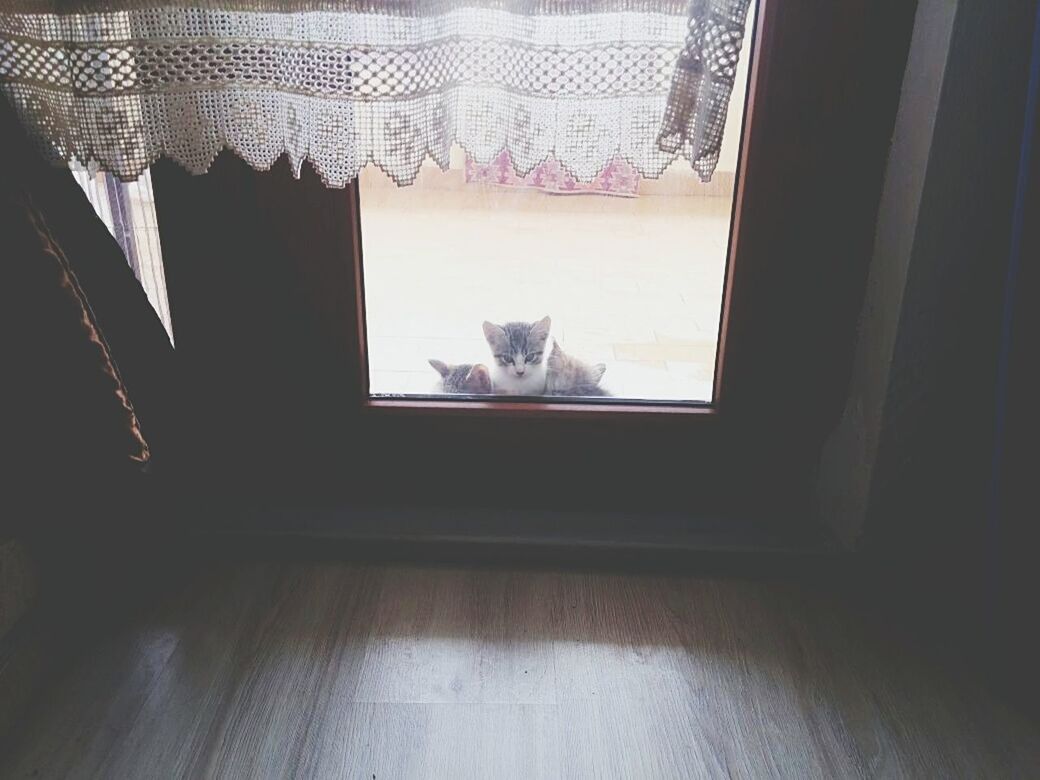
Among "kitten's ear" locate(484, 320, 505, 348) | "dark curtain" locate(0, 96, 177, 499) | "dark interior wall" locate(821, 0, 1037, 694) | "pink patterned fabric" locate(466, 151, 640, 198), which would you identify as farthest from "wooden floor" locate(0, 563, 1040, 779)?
"pink patterned fabric" locate(466, 151, 640, 198)

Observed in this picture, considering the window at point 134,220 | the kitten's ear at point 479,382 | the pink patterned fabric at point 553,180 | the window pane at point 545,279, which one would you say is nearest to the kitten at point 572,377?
the window pane at point 545,279

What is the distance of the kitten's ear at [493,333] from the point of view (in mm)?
1496

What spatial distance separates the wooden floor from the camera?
1.07 metres

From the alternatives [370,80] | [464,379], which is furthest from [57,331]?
[464,379]

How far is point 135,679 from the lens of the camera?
3.86 feet

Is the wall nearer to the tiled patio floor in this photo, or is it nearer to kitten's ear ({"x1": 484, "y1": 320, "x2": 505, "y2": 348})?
the tiled patio floor

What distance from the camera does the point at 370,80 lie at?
3.47 feet

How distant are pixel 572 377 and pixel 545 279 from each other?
0.18m

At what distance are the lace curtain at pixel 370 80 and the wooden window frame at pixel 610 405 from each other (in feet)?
0.63

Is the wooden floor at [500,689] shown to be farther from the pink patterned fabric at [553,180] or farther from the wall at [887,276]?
the pink patterned fabric at [553,180]

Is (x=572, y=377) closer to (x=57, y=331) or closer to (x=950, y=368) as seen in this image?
(x=950, y=368)

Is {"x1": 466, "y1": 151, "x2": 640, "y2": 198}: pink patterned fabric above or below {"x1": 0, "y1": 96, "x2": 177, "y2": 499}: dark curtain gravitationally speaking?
above

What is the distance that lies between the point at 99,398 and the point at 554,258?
0.74 m

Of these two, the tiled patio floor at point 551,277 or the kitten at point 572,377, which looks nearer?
the tiled patio floor at point 551,277
